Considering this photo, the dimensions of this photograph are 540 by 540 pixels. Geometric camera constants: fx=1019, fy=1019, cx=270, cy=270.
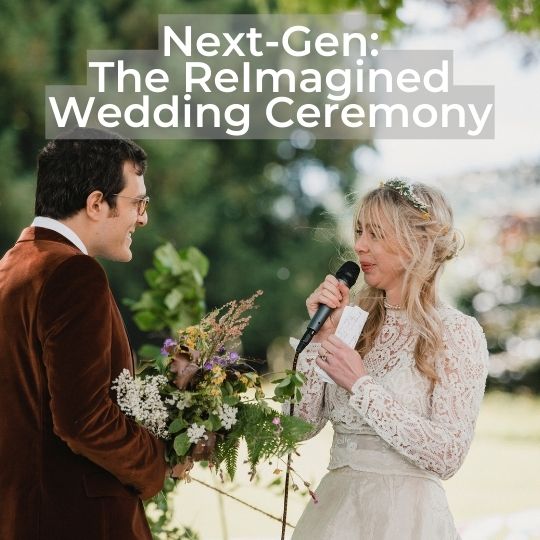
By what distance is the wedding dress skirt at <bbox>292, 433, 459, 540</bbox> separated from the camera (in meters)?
3.11

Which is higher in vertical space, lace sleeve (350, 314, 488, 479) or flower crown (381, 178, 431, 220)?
flower crown (381, 178, 431, 220)

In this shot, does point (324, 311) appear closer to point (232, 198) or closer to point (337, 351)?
point (337, 351)

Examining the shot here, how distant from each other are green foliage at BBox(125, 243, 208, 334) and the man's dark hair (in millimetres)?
2530

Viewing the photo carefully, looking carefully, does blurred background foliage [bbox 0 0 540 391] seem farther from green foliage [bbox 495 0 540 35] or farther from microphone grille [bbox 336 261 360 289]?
microphone grille [bbox 336 261 360 289]

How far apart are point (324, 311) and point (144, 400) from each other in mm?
697

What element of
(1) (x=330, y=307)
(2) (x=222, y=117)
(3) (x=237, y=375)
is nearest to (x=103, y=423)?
(3) (x=237, y=375)

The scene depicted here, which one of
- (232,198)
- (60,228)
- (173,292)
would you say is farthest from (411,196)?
(232,198)

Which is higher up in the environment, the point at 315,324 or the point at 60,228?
the point at 60,228

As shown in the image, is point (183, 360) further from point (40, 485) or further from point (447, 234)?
point (447, 234)

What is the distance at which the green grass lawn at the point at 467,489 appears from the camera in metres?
9.73

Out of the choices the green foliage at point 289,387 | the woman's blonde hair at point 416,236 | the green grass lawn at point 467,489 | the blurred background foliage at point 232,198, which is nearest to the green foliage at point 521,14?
the woman's blonde hair at point 416,236

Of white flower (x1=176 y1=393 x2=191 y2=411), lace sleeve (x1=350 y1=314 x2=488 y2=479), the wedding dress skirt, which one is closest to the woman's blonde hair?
lace sleeve (x1=350 y1=314 x2=488 y2=479)

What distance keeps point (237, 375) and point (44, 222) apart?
2.28ft

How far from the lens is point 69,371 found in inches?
98.0
